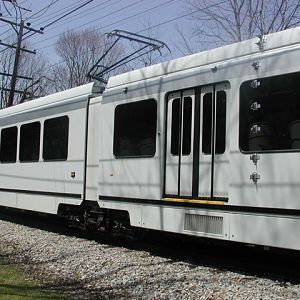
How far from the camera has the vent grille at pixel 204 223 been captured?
725cm

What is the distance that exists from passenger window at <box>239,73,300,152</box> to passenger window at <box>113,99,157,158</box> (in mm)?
1991

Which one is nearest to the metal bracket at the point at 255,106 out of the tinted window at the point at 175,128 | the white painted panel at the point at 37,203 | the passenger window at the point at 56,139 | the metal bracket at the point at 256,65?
the metal bracket at the point at 256,65

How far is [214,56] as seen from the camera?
7.78 meters

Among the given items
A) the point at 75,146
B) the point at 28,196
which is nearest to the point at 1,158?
the point at 28,196

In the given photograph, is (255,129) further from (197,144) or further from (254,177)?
(197,144)

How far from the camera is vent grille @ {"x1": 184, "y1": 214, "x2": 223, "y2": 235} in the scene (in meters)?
7.25

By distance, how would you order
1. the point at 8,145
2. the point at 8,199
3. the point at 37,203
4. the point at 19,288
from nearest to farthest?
1. the point at 19,288
2. the point at 37,203
3. the point at 8,199
4. the point at 8,145

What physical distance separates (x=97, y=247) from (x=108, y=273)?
87.8 inches

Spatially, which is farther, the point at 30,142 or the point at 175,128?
the point at 30,142

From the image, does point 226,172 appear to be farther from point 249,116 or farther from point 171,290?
point 171,290

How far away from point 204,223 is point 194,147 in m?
1.17

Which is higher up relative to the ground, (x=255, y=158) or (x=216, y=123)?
(x=216, y=123)

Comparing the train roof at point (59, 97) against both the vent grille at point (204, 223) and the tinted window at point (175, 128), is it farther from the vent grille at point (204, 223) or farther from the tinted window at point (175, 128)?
the vent grille at point (204, 223)

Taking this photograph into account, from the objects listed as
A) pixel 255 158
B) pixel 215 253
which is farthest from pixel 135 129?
pixel 255 158
